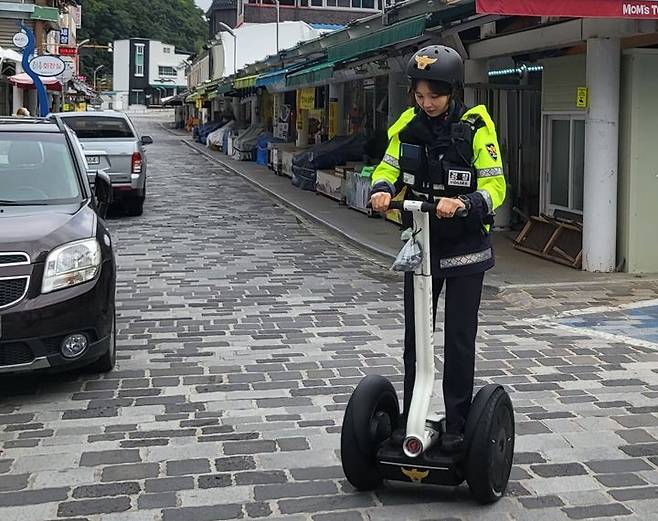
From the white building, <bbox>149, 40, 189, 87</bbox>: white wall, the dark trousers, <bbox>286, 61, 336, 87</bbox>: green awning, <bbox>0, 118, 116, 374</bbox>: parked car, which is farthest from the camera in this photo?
<bbox>149, 40, 189, 87</bbox>: white wall

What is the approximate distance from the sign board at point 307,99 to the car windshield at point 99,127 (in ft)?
29.3

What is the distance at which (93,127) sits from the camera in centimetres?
1648

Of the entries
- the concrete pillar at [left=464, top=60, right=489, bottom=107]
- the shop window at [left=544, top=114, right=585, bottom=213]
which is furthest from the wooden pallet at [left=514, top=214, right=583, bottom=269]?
the concrete pillar at [left=464, top=60, right=489, bottom=107]

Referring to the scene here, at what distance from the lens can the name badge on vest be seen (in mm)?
3791

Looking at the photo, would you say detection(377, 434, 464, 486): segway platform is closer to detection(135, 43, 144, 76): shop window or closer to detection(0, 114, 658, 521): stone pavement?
detection(0, 114, 658, 521): stone pavement

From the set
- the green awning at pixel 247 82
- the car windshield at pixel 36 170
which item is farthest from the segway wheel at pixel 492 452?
the green awning at pixel 247 82

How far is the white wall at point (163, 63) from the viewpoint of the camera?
116562 millimetres

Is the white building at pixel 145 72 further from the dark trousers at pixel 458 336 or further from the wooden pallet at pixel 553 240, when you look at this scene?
the dark trousers at pixel 458 336

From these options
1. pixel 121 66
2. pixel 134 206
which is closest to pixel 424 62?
pixel 134 206

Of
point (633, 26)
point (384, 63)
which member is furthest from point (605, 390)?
point (384, 63)

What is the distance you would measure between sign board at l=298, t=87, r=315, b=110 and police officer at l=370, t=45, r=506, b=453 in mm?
21337

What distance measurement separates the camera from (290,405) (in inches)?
219

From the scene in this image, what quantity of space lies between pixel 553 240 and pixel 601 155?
1552 mm

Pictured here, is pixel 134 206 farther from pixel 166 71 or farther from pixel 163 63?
pixel 166 71
